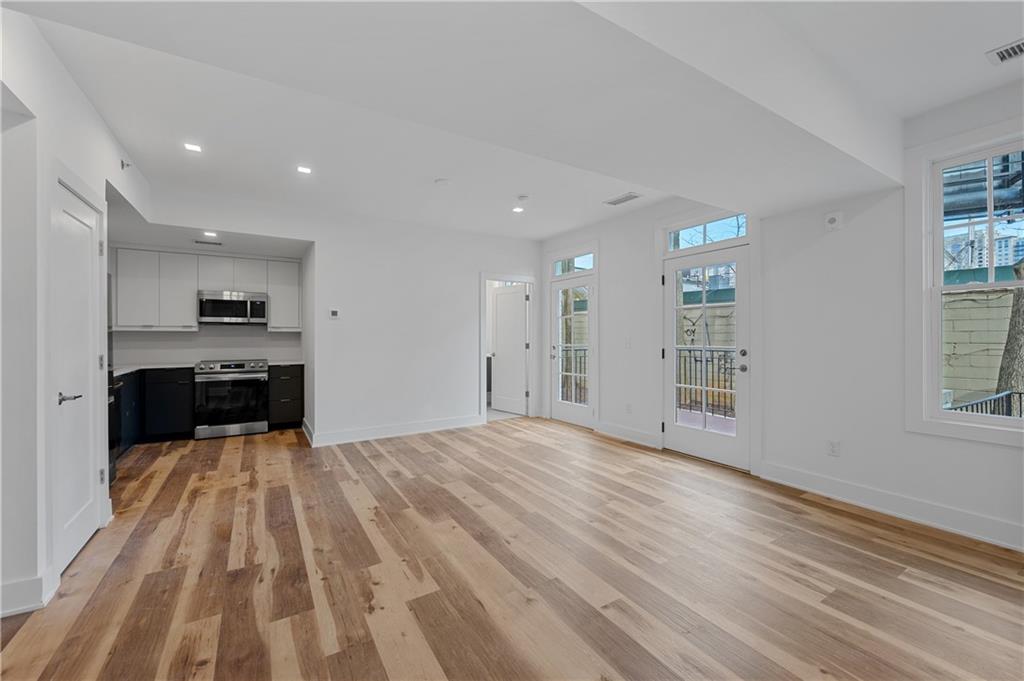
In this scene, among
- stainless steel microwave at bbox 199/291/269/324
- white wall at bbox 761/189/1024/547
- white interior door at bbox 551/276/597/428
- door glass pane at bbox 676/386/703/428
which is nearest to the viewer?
white wall at bbox 761/189/1024/547

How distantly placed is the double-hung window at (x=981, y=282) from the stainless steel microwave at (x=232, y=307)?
6.58 m

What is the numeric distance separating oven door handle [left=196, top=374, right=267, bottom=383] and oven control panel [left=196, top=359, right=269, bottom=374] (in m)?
0.05

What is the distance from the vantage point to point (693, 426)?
13.9 feet

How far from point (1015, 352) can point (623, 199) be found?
303cm

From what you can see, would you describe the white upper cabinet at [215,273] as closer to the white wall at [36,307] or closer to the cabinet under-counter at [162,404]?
the cabinet under-counter at [162,404]

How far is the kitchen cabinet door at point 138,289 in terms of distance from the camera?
4.83 m

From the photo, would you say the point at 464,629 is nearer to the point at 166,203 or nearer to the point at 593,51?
the point at 593,51

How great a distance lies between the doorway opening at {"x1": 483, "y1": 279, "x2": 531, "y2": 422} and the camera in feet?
20.8

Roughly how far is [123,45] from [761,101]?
9.97 ft

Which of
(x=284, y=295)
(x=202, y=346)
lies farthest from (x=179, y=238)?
(x=202, y=346)

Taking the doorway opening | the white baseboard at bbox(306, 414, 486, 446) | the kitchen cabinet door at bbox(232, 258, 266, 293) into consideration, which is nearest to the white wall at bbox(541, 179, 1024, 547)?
the doorway opening

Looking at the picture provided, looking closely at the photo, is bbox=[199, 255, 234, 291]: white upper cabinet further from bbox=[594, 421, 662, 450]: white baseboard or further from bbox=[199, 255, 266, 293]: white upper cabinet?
bbox=[594, 421, 662, 450]: white baseboard

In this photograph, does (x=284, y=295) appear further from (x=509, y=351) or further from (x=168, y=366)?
(x=509, y=351)

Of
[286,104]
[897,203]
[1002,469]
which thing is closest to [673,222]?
[897,203]
